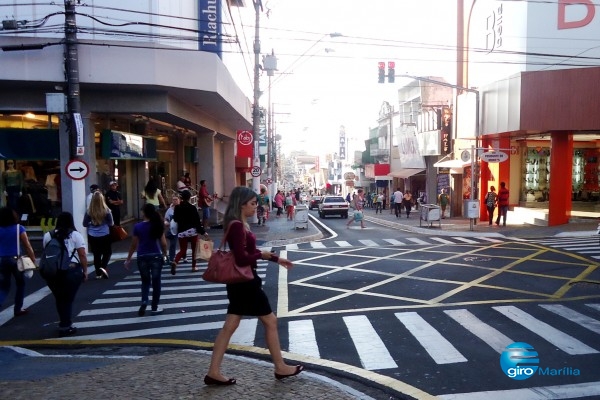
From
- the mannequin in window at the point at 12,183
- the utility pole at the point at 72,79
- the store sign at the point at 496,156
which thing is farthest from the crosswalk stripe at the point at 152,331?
the store sign at the point at 496,156

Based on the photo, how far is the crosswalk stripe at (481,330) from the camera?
6445 millimetres

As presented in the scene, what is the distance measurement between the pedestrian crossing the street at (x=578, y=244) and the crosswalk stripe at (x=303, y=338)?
934 centimetres

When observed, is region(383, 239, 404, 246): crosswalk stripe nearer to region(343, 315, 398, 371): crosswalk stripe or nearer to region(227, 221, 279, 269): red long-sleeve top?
region(343, 315, 398, 371): crosswalk stripe

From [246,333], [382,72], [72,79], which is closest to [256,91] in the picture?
[382,72]

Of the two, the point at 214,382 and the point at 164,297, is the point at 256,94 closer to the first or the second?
the point at 164,297

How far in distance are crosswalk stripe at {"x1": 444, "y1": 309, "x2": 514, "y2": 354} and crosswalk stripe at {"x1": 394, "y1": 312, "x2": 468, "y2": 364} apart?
49 cm

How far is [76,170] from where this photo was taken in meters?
13.4

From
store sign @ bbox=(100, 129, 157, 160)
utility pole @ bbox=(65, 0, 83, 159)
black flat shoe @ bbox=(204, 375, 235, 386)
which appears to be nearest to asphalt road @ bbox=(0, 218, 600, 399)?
black flat shoe @ bbox=(204, 375, 235, 386)

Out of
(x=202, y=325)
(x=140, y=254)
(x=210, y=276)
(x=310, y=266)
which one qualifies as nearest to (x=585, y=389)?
(x=210, y=276)

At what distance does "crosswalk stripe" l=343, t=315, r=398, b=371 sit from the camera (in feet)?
19.2

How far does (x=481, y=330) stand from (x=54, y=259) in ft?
19.2

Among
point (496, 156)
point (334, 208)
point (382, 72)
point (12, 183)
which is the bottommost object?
point (334, 208)

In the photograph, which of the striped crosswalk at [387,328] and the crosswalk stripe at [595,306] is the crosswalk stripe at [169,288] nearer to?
the striped crosswalk at [387,328]

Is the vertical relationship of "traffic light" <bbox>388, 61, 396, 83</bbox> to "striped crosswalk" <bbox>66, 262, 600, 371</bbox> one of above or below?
above
